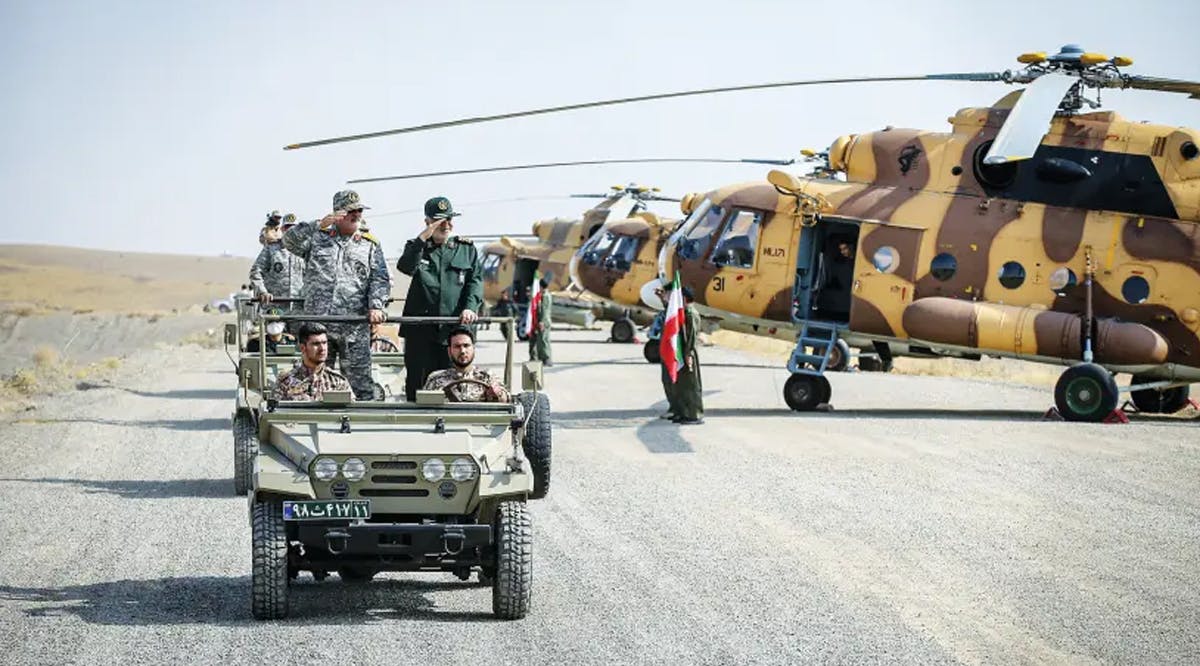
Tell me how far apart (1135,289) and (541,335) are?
13894 mm

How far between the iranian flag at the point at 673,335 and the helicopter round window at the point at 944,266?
10.9 ft

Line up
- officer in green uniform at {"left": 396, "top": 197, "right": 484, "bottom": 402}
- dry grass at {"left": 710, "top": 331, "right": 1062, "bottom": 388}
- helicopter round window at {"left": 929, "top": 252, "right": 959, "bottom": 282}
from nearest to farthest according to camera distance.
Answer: officer in green uniform at {"left": 396, "top": 197, "right": 484, "bottom": 402}, helicopter round window at {"left": 929, "top": 252, "right": 959, "bottom": 282}, dry grass at {"left": 710, "top": 331, "right": 1062, "bottom": 388}

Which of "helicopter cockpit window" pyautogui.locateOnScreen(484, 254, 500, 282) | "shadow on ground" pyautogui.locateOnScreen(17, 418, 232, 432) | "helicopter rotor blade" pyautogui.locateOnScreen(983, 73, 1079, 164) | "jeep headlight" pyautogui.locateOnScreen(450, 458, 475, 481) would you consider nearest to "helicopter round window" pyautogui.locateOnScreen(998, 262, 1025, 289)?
"helicopter rotor blade" pyautogui.locateOnScreen(983, 73, 1079, 164)

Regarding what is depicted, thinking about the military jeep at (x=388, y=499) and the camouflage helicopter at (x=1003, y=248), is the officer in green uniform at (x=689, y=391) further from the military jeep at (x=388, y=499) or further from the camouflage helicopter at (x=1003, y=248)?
the military jeep at (x=388, y=499)

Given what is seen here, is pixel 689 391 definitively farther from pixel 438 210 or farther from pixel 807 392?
pixel 438 210

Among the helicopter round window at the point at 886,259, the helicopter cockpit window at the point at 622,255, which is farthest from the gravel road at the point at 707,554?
the helicopter cockpit window at the point at 622,255

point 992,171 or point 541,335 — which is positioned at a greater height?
point 992,171

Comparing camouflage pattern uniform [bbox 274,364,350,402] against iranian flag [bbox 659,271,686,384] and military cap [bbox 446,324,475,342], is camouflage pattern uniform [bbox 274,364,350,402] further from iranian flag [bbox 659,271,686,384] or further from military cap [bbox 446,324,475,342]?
iranian flag [bbox 659,271,686,384]

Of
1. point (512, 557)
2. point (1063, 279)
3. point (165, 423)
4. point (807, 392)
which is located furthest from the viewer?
point (807, 392)

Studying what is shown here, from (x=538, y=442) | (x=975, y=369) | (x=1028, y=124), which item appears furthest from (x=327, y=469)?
(x=975, y=369)

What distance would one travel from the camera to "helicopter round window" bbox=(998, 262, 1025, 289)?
20.4m

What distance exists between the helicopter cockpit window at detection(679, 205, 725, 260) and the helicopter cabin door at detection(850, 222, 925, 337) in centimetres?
219

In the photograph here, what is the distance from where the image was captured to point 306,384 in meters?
9.84

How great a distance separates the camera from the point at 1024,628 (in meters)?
8.73
